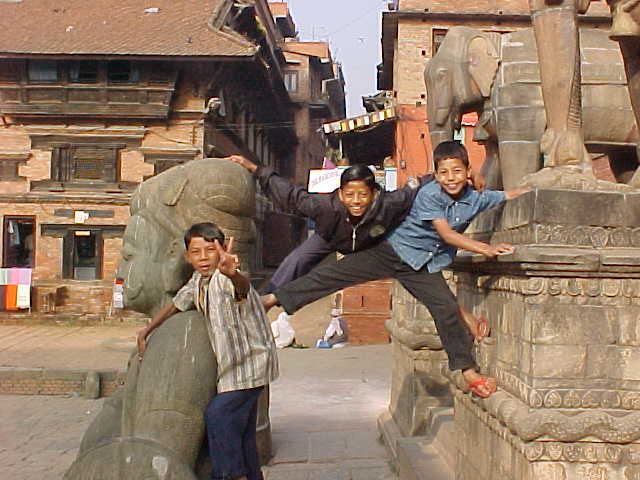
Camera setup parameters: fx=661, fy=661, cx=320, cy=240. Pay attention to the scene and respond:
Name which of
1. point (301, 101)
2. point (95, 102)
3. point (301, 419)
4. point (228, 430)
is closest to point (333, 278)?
point (228, 430)

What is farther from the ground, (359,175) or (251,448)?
(359,175)

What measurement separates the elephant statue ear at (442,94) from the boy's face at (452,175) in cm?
230

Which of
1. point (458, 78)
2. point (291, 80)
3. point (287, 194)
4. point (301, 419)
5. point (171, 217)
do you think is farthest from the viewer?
point (291, 80)

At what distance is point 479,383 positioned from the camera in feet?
10.3

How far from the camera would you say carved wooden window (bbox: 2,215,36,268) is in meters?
18.3

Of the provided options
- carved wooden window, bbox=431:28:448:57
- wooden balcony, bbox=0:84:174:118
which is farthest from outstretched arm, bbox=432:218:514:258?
wooden balcony, bbox=0:84:174:118

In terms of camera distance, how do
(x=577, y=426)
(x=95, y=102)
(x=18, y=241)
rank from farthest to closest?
1. (x=18, y=241)
2. (x=95, y=102)
3. (x=577, y=426)

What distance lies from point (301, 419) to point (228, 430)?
153 inches

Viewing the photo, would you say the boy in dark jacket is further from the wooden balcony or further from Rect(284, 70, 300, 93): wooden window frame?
Rect(284, 70, 300, 93): wooden window frame

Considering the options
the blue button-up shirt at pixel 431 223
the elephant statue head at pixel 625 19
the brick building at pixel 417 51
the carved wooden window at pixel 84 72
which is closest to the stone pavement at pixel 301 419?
the blue button-up shirt at pixel 431 223

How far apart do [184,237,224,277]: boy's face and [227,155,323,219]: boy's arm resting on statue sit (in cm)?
60

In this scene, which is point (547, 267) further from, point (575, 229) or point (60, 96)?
point (60, 96)

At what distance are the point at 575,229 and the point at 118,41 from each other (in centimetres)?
1748

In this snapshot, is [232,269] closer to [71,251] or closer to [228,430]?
[228,430]
